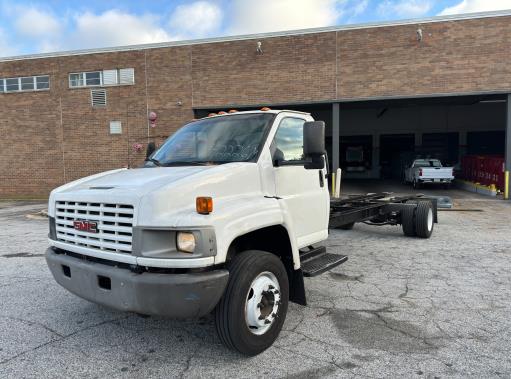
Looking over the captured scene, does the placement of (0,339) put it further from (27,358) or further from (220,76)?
(220,76)

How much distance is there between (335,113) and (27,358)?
16026 mm

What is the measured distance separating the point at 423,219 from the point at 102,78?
17.3 meters

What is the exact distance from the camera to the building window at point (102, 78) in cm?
2000

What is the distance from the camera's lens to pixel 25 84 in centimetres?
2142

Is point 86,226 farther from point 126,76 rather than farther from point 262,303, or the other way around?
point 126,76

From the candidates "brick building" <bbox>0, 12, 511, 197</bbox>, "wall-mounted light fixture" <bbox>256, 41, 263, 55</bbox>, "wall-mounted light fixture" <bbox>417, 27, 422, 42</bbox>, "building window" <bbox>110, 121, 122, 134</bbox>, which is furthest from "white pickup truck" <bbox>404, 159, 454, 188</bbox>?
"building window" <bbox>110, 121, 122, 134</bbox>

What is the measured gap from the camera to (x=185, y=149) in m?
4.43

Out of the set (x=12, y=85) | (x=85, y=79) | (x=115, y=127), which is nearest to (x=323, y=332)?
(x=115, y=127)

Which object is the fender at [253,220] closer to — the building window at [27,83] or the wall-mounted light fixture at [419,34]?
the wall-mounted light fixture at [419,34]

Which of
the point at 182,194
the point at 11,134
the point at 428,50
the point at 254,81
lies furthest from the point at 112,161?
the point at 182,194

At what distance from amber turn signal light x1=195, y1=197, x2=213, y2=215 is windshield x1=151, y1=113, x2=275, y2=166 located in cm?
92

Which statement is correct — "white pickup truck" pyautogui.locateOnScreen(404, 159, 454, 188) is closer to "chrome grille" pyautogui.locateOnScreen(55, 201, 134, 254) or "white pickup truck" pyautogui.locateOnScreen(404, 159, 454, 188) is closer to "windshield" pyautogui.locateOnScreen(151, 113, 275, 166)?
"windshield" pyautogui.locateOnScreen(151, 113, 275, 166)

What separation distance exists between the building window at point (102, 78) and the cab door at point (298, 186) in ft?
56.7

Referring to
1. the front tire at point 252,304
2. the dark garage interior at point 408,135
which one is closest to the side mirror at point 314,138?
the front tire at point 252,304
